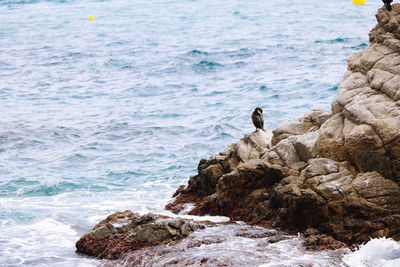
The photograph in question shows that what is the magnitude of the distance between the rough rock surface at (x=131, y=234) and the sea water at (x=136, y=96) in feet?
1.24

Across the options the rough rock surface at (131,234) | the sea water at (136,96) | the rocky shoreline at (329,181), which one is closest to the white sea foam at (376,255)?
the sea water at (136,96)

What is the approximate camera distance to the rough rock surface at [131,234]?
13.1 meters

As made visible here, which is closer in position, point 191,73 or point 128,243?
point 128,243

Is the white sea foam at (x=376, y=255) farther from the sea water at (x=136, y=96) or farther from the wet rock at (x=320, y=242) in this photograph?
the wet rock at (x=320, y=242)

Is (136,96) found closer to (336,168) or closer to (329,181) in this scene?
(336,168)

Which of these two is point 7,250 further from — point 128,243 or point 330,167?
point 330,167

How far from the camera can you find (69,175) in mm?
22281

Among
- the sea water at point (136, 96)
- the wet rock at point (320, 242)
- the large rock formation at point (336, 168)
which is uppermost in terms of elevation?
the large rock formation at point (336, 168)

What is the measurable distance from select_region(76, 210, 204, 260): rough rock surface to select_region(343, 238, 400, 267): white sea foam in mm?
3719

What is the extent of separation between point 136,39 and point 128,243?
38509 mm

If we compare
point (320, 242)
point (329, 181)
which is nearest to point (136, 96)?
point (329, 181)

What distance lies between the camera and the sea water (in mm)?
18281

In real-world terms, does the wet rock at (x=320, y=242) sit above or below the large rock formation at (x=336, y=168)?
below

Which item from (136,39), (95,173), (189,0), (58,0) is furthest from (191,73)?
(58,0)
